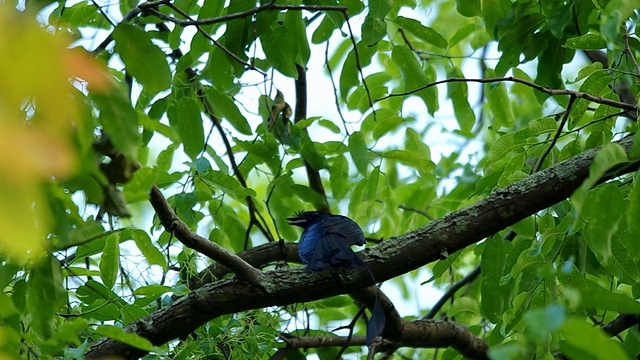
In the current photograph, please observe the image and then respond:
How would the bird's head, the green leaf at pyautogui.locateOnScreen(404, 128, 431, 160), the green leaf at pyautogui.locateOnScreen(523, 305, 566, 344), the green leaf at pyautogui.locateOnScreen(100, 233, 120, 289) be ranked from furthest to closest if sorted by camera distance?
the green leaf at pyautogui.locateOnScreen(404, 128, 431, 160)
the bird's head
the green leaf at pyautogui.locateOnScreen(100, 233, 120, 289)
the green leaf at pyautogui.locateOnScreen(523, 305, 566, 344)

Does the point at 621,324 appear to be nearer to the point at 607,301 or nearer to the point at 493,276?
the point at 493,276

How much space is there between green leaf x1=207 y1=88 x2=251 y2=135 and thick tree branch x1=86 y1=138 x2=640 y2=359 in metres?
0.68

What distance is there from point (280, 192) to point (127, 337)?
1.55 m

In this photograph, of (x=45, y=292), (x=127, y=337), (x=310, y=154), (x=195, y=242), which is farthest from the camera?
(x=310, y=154)

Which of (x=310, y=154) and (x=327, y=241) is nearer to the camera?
(x=327, y=241)

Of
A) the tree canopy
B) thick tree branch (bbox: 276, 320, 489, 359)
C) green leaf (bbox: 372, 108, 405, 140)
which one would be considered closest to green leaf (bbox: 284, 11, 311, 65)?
the tree canopy

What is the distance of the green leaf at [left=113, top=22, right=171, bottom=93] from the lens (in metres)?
1.39

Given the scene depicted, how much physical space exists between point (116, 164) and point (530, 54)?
1679 millimetres

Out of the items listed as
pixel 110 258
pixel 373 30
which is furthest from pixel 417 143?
pixel 110 258

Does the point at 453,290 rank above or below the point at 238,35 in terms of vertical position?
below

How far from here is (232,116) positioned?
2713 mm

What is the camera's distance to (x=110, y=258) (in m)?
2.09

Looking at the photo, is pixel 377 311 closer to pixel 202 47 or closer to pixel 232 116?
pixel 232 116

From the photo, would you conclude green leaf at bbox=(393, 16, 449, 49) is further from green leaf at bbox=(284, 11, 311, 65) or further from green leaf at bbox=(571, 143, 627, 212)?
green leaf at bbox=(571, 143, 627, 212)
